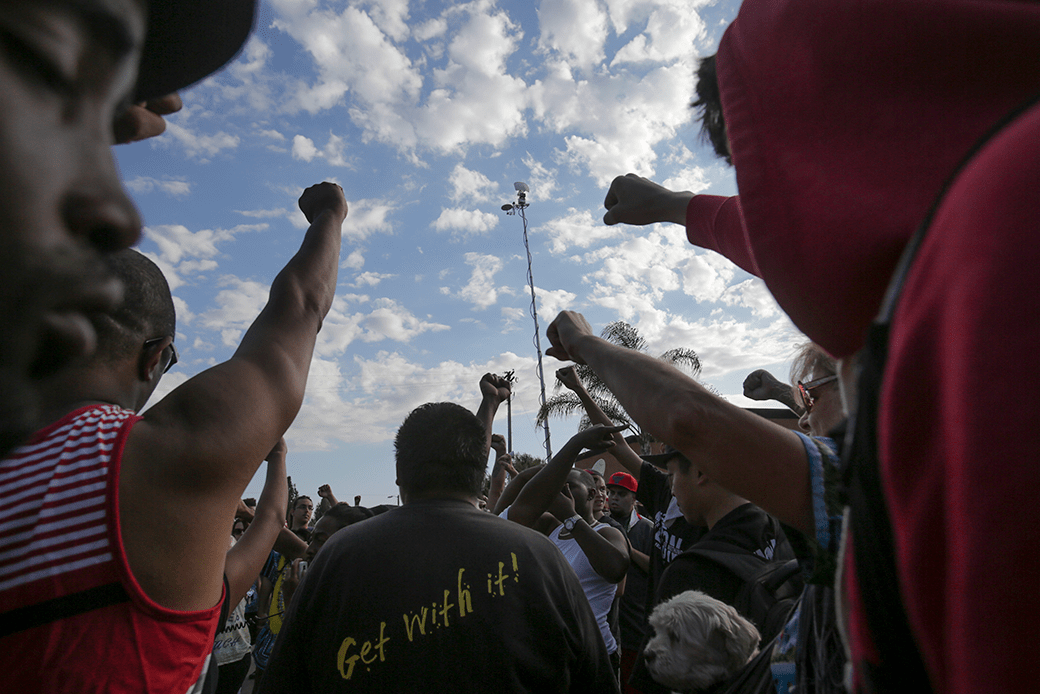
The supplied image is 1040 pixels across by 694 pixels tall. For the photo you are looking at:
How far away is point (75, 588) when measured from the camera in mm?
1167

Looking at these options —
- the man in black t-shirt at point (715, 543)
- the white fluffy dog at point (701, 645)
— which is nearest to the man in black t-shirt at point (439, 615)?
the white fluffy dog at point (701, 645)

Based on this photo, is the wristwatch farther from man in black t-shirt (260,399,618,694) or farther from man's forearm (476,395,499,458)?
man in black t-shirt (260,399,618,694)

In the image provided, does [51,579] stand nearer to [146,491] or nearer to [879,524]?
[146,491]

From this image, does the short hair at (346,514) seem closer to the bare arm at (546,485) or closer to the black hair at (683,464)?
the bare arm at (546,485)

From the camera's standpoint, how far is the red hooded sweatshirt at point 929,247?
0.37m

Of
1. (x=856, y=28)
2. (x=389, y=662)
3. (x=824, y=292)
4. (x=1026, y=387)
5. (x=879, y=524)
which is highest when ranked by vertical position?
(x=856, y=28)

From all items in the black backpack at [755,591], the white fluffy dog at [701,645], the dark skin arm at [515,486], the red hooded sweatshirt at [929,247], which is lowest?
the white fluffy dog at [701,645]

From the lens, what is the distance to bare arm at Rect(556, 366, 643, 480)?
9.41 ft

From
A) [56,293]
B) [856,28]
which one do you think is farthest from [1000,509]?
[56,293]

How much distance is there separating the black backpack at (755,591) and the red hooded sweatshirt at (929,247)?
206 centimetres

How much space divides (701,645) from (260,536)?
2088 millimetres

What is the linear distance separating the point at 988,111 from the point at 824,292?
0.72ft

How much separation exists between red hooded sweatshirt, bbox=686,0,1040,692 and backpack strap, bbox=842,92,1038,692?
2cm

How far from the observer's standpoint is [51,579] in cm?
116
